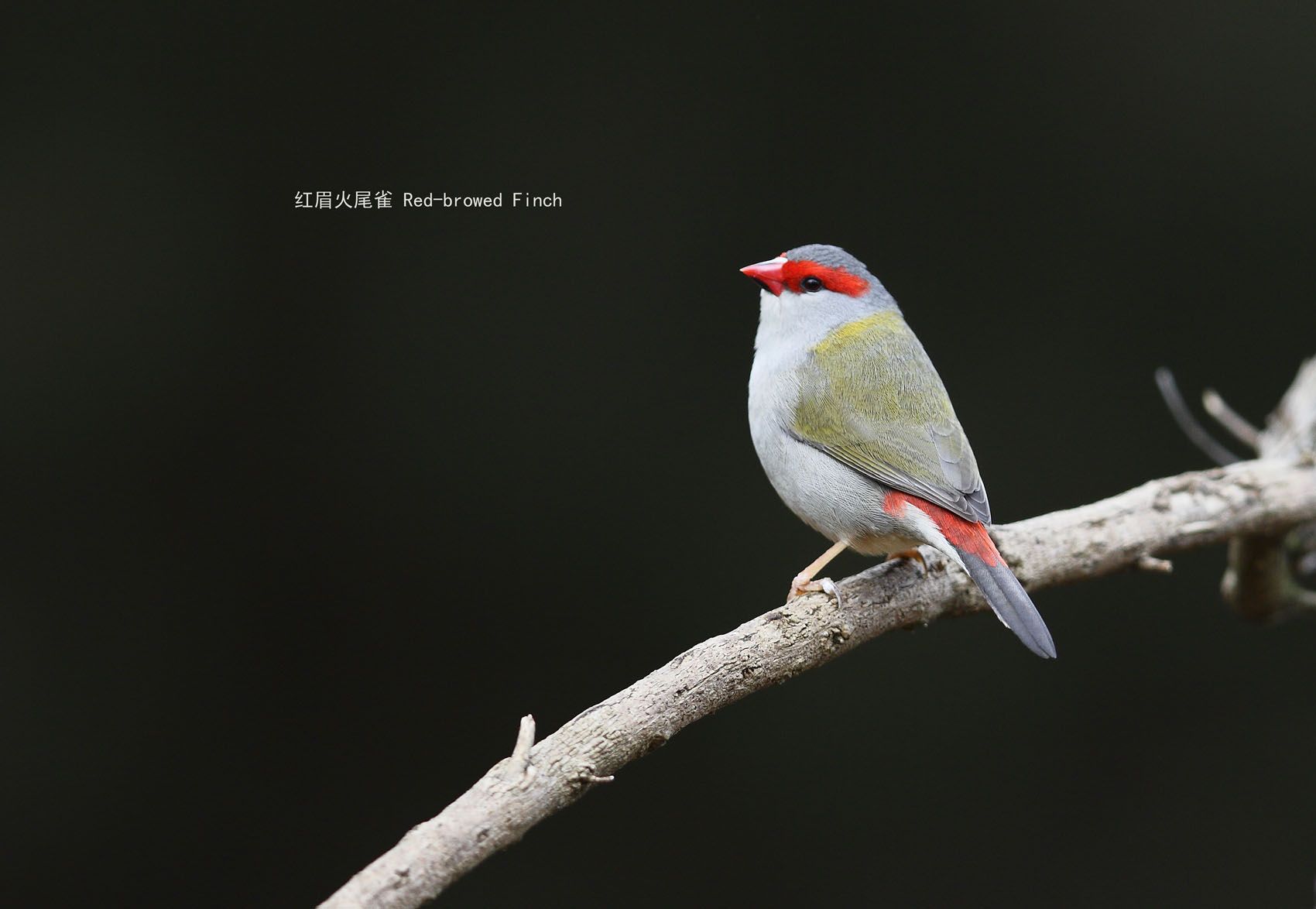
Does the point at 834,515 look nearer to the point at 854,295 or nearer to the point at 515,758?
the point at 854,295

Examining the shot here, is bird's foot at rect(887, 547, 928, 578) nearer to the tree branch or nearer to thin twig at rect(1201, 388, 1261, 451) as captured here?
the tree branch

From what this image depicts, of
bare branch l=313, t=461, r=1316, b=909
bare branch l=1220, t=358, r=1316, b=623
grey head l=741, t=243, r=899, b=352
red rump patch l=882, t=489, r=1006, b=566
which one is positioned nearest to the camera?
bare branch l=313, t=461, r=1316, b=909

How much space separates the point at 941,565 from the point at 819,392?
1.51 ft

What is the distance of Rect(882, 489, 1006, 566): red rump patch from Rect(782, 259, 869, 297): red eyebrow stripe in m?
0.59

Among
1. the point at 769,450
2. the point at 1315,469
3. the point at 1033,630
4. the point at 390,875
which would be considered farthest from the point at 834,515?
the point at 1315,469

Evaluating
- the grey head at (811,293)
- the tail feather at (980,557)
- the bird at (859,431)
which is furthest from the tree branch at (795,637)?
the grey head at (811,293)

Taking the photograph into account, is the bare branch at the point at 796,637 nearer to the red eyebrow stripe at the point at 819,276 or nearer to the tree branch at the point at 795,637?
the tree branch at the point at 795,637

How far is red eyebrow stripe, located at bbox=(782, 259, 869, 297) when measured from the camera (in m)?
2.64

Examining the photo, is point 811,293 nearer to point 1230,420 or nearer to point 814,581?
point 814,581

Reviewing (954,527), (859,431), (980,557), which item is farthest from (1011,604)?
(859,431)

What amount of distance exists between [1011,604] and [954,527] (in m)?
0.23

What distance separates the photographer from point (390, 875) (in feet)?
5.16

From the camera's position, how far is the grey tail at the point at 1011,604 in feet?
6.41

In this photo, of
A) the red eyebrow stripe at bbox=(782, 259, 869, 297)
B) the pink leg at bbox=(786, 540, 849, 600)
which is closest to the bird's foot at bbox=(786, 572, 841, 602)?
the pink leg at bbox=(786, 540, 849, 600)
